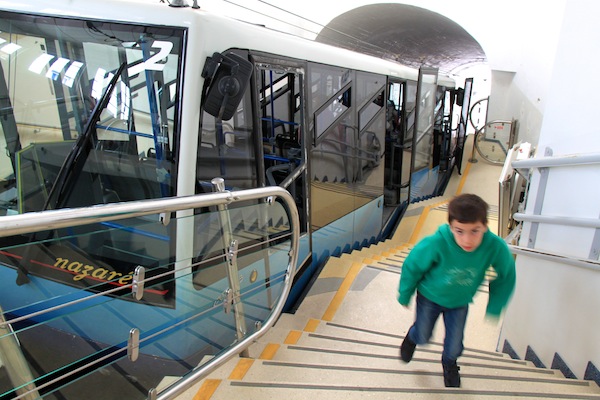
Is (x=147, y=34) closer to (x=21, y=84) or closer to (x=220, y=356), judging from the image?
(x=21, y=84)

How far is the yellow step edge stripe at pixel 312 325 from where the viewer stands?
10.2ft

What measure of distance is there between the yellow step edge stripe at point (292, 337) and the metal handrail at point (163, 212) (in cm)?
33

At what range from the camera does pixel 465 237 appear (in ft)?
6.40

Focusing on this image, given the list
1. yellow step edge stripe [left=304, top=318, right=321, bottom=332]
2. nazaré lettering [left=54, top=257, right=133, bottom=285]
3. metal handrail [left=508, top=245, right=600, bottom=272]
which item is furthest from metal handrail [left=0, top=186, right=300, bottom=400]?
metal handrail [left=508, top=245, right=600, bottom=272]

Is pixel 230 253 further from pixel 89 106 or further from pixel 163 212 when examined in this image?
pixel 89 106

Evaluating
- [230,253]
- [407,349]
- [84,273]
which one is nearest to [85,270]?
[84,273]

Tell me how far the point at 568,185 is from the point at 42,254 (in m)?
3.04

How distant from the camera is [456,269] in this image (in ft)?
6.81

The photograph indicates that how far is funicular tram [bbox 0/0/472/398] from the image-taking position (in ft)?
6.09

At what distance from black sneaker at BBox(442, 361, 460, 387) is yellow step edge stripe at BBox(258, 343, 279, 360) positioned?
103cm

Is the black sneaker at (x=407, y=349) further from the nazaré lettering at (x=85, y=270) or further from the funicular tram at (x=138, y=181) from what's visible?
the nazaré lettering at (x=85, y=270)

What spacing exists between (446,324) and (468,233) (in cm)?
64

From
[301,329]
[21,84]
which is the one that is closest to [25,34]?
[21,84]

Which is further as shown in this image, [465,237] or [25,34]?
[25,34]
